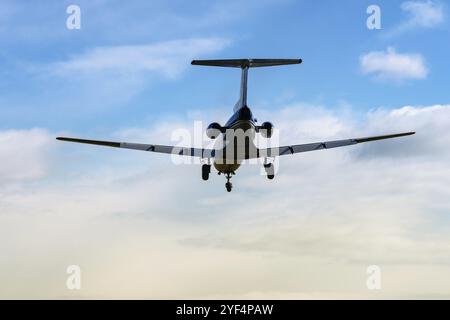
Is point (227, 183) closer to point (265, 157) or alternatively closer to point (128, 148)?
point (265, 157)

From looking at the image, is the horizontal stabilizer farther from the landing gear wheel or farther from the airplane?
the landing gear wheel

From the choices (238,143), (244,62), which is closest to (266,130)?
(238,143)

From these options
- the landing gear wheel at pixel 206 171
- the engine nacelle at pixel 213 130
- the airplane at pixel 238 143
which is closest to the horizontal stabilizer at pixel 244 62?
the airplane at pixel 238 143

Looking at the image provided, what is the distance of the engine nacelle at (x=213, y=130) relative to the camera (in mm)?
49125

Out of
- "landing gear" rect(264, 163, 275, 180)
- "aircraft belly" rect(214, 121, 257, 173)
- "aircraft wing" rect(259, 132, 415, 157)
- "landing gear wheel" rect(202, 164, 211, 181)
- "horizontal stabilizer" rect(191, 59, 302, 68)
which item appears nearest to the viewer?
"aircraft belly" rect(214, 121, 257, 173)

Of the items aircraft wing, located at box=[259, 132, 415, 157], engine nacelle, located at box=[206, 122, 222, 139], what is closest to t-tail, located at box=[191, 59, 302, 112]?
engine nacelle, located at box=[206, 122, 222, 139]

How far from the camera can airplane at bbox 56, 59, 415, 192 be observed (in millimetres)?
47531

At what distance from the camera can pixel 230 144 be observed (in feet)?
157

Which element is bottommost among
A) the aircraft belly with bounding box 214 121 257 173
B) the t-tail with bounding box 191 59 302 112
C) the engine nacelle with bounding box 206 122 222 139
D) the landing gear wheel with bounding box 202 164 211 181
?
the landing gear wheel with bounding box 202 164 211 181

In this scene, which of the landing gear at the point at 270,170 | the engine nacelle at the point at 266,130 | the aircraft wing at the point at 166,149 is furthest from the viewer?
the landing gear at the point at 270,170

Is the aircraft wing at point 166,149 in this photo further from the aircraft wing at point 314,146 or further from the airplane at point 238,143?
the aircraft wing at point 314,146
